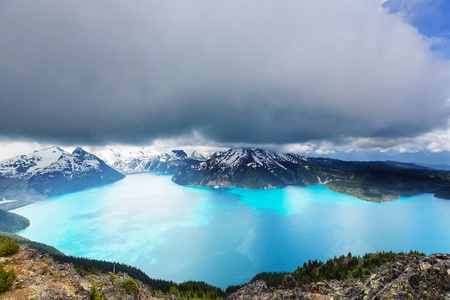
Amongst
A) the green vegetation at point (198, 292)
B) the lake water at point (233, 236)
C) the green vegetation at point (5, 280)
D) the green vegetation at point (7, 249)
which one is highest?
the green vegetation at point (5, 280)

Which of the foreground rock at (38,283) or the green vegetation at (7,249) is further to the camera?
the green vegetation at (7,249)

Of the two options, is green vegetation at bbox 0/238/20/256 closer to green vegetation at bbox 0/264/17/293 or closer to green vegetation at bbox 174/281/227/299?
green vegetation at bbox 0/264/17/293

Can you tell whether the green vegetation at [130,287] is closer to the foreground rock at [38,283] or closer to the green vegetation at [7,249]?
the foreground rock at [38,283]

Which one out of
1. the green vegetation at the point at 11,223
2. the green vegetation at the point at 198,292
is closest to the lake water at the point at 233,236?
the green vegetation at the point at 11,223

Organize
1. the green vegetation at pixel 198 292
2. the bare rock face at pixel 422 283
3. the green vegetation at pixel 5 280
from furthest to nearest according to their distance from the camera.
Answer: the green vegetation at pixel 198 292
the bare rock face at pixel 422 283
the green vegetation at pixel 5 280

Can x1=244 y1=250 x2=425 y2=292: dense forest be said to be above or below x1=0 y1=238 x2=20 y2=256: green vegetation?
below

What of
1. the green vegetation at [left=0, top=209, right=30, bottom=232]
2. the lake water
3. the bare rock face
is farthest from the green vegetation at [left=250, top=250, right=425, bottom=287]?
the green vegetation at [left=0, top=209, right=30, bottom=232]

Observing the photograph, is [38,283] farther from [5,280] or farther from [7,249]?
[7,249]

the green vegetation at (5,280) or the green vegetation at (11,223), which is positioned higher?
the green vegetation at (5,280)

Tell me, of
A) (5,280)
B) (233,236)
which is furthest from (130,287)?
(233,236)
